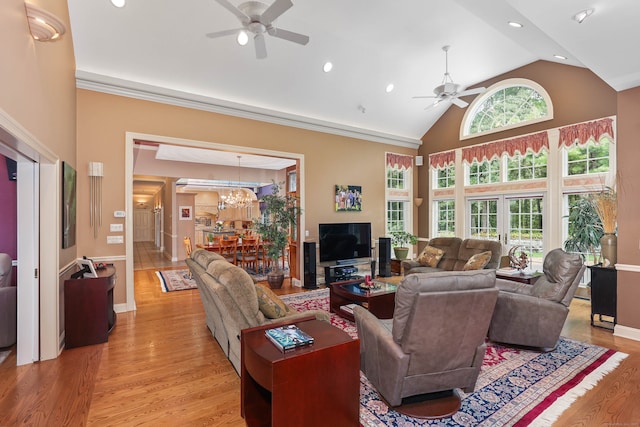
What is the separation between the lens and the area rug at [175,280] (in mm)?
6195

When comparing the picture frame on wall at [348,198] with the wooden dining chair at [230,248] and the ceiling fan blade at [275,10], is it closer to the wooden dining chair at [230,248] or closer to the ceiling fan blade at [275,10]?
the wooden dining chair at [230,248]

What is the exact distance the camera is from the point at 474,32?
5094mm

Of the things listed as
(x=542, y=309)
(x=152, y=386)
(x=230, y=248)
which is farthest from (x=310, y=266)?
(x=542, y=309)

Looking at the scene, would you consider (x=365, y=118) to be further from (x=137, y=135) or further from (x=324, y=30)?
(x=137, y=135)

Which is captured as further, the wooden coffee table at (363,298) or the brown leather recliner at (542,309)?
the wooden coffee table at (363,298)

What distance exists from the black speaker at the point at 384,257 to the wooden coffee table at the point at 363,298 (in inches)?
97.5

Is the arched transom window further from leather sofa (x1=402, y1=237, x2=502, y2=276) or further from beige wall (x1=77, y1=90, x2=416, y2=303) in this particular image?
leather sofa (x1=402, y1=237, x2=502, y2=276)

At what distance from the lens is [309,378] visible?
1.83 meters

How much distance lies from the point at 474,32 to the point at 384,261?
4653 millimetres

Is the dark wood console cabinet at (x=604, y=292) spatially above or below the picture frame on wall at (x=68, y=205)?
below

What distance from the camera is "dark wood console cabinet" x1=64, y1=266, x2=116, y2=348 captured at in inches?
136

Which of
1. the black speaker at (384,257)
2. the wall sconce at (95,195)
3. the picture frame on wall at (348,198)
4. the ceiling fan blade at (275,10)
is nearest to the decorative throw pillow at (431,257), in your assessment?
the black speaker at (384,257)

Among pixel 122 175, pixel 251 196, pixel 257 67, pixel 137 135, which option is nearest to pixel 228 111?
pixel 257 67

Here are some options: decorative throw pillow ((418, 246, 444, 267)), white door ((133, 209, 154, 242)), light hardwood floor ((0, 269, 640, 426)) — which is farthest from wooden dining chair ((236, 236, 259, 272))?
white door ((133, 209, 154, 242))
